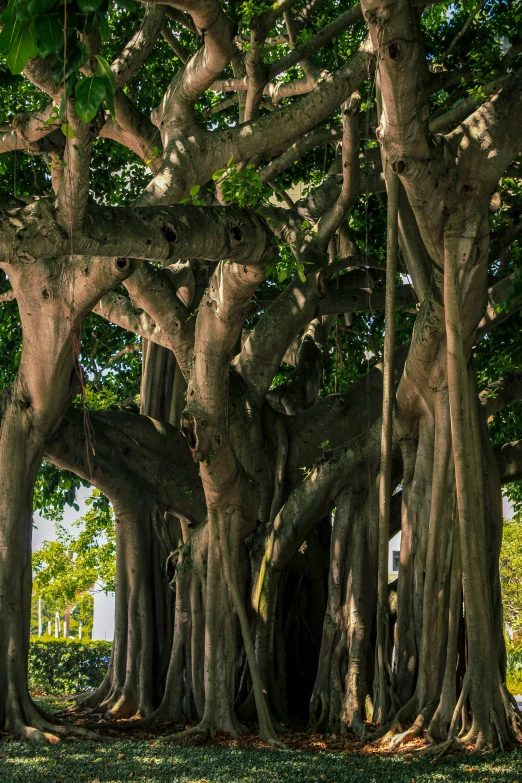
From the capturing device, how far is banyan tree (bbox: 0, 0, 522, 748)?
21.1ft

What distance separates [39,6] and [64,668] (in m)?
13.2

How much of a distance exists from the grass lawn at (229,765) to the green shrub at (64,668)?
796 centimetres

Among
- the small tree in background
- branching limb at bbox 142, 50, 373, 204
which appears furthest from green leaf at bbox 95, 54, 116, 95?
the small tree in background

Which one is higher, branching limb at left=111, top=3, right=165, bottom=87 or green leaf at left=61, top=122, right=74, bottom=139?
branching limb at left=111, top=3, right=165, bottom=87

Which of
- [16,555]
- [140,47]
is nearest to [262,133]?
[140,47]

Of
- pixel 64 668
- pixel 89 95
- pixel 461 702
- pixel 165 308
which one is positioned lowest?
pixel 461 702

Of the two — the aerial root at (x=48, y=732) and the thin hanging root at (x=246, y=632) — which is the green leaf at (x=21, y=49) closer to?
the thin hanging root at (x=246, y=632)

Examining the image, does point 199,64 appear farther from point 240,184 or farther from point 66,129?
point 66,129

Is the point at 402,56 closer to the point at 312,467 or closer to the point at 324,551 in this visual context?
the point at 312,467

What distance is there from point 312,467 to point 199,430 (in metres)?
1.88

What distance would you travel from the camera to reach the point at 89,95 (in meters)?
3.38

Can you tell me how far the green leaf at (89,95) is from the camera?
133 inches

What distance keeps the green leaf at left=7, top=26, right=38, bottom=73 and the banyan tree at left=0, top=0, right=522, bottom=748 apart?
1811 mm

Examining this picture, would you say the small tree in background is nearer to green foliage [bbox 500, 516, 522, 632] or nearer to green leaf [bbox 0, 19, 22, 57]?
green foliage [bbox 500, 516, 522, 632]
